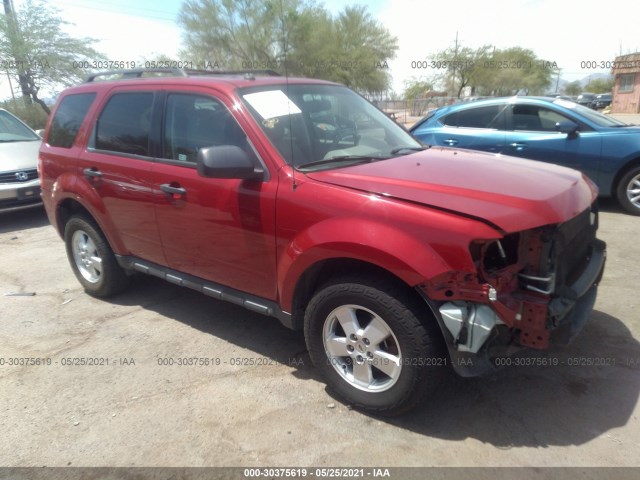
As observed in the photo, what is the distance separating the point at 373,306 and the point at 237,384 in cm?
120

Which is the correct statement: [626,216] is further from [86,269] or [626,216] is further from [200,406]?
[86,269]

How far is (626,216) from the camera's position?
6.77 m

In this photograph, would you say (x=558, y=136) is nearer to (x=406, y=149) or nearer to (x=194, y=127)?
(x=406, y=149)

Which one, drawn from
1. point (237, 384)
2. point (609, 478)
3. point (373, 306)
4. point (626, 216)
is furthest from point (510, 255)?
point (626, 216)

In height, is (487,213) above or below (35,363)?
above

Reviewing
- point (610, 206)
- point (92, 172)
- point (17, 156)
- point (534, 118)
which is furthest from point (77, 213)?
point (610, 206)

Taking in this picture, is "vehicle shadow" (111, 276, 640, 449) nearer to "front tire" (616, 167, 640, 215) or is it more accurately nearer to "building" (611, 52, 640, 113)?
"front tire" (616, 167, 640, 215)

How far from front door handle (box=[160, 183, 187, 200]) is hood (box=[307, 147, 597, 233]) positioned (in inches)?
40.9

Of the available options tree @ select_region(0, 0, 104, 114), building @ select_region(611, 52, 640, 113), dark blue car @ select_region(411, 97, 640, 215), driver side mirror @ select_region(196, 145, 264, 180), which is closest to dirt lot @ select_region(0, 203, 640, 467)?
driver side mirror @ select_region(196, 145, 264, 180)

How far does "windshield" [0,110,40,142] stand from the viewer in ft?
28.4

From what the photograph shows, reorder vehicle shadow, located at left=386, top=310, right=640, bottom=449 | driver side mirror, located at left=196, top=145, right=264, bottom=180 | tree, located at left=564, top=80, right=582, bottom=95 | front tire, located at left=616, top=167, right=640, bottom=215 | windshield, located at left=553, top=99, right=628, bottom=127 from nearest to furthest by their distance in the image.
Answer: vehicle shadow, located at left=386, top=310, right=640, bottom=449 → driver side mirror, located at left=196, top=145, right=264, bottom=180 → front tire, located at left=616, top=167, right=640, bottom=215 → windshield, located at left=553, top=99, right=628, bottom=127 → tree, located at left=564, top=80, right=582, bottom=95

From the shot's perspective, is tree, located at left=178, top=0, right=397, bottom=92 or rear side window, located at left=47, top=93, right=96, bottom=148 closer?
rear side window, located at left=47, top=93, right=96, bottom=148

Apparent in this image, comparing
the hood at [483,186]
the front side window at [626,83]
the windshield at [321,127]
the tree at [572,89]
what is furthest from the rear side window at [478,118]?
the tree at [572,89]

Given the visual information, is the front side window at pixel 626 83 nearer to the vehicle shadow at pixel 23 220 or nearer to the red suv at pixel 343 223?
the vehicle shadow at pixel 23 220
